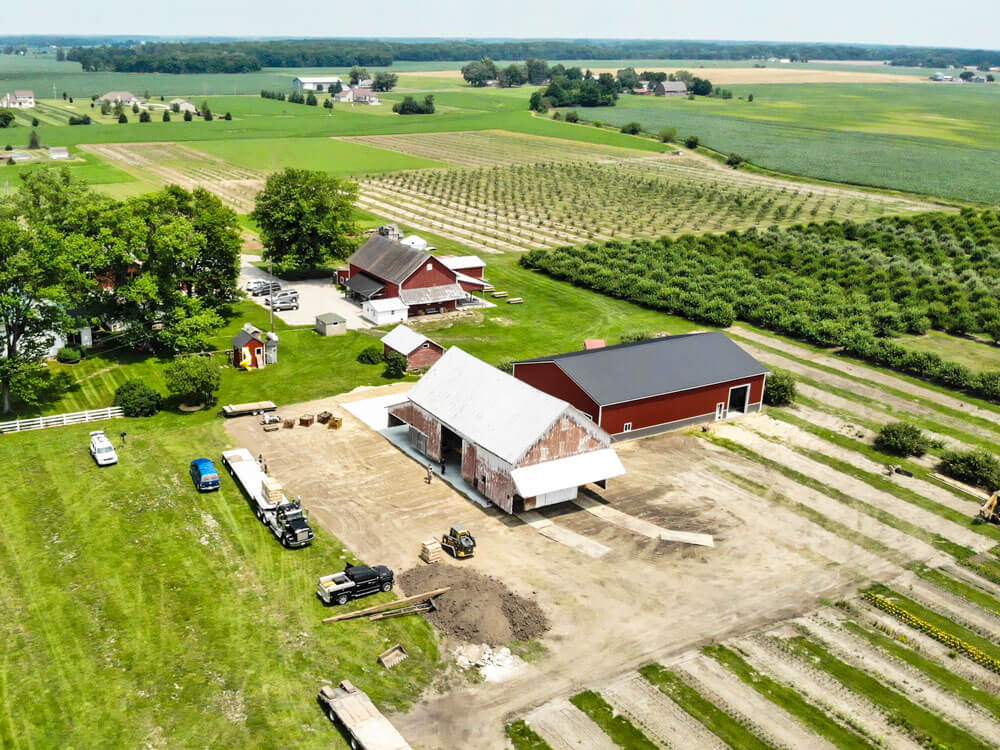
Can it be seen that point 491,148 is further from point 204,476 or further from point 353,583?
point 353,583

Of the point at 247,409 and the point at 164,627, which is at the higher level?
the point at 247,409

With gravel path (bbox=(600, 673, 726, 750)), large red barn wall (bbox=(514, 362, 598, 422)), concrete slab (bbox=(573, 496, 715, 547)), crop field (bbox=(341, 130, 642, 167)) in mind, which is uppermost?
crop field (bbox=(341, 130, 642, 167))

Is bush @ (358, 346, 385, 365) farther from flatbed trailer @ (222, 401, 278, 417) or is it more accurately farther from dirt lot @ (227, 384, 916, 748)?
dirt lot @ (227, 384, 916, 748)

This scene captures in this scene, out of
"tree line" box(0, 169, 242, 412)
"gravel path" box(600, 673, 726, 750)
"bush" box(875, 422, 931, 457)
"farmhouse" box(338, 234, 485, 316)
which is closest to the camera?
"gravel path" box(600, 673, 726, 750)

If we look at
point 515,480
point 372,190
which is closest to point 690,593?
point 515,480

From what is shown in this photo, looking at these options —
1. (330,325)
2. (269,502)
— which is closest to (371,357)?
(330,325)

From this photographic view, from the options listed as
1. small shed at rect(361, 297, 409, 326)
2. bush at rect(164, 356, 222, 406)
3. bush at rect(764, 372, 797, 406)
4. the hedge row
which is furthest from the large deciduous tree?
the hedge row
